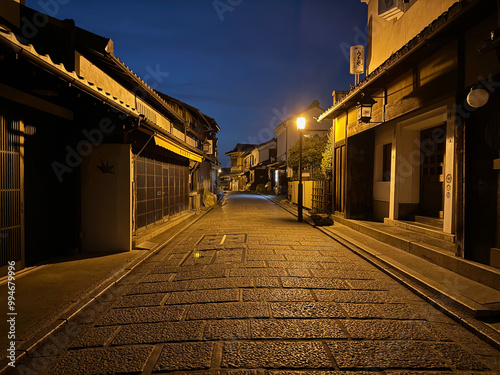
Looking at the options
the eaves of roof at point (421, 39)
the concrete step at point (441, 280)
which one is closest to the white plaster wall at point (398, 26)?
the eaves of roof at point (421, 39)

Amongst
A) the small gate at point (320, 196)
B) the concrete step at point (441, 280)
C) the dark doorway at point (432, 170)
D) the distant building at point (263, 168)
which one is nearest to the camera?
the concrete step at point (441, 280)

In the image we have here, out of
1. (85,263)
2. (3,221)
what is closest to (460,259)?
(85,263)

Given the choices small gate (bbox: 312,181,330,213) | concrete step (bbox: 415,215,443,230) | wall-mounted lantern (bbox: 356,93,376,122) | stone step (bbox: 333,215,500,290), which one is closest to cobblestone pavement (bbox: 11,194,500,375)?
stone step (bbox: 333,215,500,290)

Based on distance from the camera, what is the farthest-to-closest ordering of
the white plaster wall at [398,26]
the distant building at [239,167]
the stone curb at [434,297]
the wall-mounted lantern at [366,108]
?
the distant building at [239,167] < the wall-mounted lantern at [366,108] < the white plaster wall at [398,26] < the stone curb at [434,297]

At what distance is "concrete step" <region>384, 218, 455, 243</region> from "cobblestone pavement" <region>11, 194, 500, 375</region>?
2465 millimetres

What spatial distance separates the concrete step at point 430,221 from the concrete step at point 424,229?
7.3 inches

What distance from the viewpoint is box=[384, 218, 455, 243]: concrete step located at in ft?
24.9

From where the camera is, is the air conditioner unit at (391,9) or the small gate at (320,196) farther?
the small gate at (320,196)

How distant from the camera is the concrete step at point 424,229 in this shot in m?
7.57

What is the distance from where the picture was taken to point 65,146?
784 centimetres

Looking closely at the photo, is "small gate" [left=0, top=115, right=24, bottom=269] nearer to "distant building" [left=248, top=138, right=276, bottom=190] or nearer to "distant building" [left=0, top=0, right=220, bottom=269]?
"distant building" [left=0, top=0, right=220, bottom=269]

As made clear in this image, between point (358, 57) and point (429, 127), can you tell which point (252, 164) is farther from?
point (429, 127)

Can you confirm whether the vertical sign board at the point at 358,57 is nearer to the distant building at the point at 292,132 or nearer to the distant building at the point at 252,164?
the distant building at the point at 292,132

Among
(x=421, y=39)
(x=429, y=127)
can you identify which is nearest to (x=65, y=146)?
(x=421, y=39)
